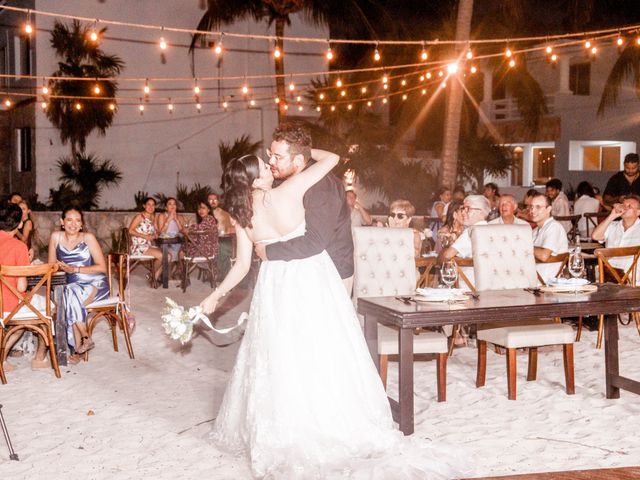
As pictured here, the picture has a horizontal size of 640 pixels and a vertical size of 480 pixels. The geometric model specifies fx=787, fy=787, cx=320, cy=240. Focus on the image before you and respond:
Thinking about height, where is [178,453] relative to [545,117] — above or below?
below

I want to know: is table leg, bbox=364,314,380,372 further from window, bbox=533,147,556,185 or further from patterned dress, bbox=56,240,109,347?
window, bbox=533,147,556,185

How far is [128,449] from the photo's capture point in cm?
446

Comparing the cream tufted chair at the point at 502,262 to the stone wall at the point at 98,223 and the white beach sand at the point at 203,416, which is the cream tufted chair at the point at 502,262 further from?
the stone wall at the point at 98,223

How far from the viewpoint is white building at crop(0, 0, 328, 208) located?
18172 mm

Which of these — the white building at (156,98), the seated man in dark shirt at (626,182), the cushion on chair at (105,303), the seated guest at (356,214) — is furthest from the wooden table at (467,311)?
the white building at (156,98)

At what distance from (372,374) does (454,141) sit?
34.0 ft

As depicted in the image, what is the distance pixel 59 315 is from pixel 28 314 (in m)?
0.33

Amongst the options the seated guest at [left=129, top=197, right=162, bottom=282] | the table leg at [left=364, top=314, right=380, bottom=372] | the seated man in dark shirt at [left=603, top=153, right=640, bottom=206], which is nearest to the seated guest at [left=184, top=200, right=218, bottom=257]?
the seated guest at [left=129, top=197, right=162, bottom=282]

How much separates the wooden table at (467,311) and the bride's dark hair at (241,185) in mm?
1045

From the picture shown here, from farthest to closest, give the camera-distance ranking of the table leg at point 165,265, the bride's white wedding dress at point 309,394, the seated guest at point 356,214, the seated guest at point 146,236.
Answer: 1. the seated guest at point 146,236
2. the table leg at point 165,265
3. the seated guest at point 356,214
4. the bride's white wedding dress at point 309,394

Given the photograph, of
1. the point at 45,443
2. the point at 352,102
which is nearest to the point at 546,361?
the point at 45,443

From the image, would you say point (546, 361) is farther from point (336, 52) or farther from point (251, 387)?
point (336, 52)

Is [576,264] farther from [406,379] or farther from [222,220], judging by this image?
[222,220]

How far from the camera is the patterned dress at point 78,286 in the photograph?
22.2 ft
